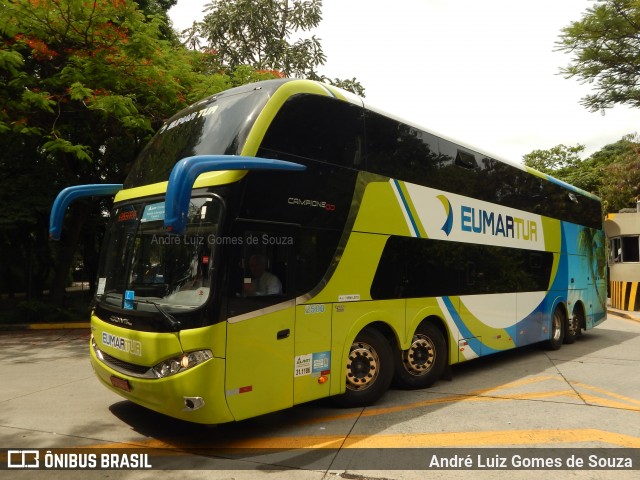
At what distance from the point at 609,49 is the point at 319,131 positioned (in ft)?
55.6

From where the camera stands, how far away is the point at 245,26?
2072 cm

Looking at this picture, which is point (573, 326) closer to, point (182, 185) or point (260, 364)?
point (260, 364)

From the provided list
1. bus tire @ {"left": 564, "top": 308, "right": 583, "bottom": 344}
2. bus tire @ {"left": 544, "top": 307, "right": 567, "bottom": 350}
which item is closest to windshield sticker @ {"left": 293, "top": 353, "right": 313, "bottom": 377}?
bus tire @ {"left": 544, "top": 307, "right": 567, "bottom": 350}

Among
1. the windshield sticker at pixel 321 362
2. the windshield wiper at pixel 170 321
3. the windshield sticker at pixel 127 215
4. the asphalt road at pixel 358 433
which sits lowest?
the asphalt road at pixel 358 433

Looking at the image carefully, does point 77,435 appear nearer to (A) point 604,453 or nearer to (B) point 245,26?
(A) point 604,453

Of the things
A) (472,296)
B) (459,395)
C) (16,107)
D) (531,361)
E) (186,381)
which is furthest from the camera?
(16,107)

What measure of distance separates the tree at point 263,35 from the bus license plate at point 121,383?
16706 mm

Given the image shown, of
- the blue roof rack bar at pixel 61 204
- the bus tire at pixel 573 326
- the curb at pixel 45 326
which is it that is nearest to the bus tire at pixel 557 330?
the bus tire at pixel 573 326

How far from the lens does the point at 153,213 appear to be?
201 inches

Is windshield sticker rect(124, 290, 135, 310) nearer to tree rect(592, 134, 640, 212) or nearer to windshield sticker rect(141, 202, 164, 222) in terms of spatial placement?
windshield sticker rect(141, 202, 164, 222)

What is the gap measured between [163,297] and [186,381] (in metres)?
0.86

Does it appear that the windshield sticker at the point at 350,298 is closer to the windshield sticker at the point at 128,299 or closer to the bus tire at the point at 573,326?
the windshield sticker at the point at 128,299

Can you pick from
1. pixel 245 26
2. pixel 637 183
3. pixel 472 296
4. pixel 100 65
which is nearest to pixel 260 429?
pixel 472 296

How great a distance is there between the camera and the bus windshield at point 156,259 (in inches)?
181
